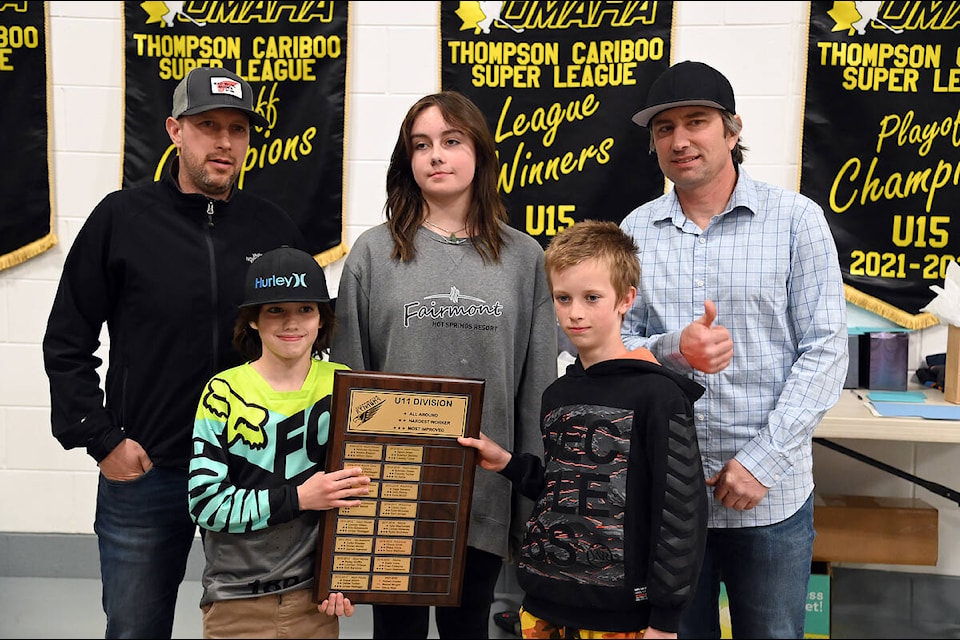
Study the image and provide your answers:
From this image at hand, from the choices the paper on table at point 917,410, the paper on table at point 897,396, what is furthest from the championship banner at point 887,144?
the paper on table at point 917,410

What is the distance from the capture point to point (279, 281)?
5.72 ft

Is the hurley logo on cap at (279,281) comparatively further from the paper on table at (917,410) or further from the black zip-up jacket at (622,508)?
the paper on table at (917,410)

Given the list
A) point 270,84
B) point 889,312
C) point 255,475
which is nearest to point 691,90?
point 255,475

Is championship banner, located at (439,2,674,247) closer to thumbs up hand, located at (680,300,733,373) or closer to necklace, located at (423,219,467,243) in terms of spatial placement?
necklace, located at (423,219,467,243)

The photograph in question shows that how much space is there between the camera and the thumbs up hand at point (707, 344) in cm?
165

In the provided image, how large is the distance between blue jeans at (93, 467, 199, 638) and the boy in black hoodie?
84cm

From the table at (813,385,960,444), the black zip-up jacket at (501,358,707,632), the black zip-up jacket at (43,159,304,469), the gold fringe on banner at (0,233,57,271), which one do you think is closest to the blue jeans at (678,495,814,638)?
the black zip-up jacket at (501,358,707,632)

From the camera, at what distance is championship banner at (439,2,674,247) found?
10.3 ft

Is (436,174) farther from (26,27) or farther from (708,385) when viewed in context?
(26,27)

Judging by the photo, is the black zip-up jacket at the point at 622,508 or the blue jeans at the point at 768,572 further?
the blue jeans at the point at 768,572

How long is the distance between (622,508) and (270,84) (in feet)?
7.77

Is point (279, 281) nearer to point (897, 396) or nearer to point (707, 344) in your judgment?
point (707, 344)

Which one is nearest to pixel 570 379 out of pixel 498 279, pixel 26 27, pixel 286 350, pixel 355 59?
pixel 498 279

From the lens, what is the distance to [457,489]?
69.1 inches
